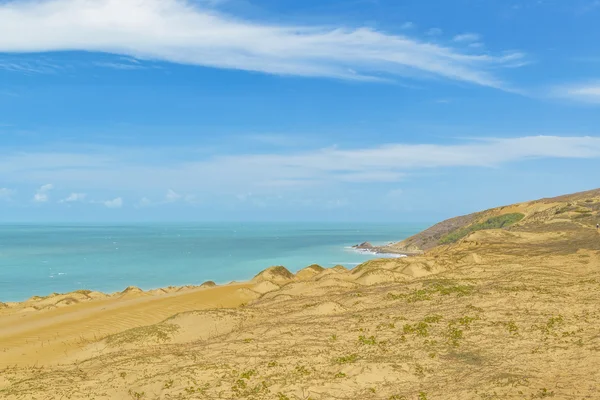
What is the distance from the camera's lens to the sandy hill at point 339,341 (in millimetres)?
14539

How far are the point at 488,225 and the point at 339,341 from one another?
8375cm

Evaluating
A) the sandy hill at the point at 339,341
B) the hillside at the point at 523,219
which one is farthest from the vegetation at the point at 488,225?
the sandy hill at the point at 339,341

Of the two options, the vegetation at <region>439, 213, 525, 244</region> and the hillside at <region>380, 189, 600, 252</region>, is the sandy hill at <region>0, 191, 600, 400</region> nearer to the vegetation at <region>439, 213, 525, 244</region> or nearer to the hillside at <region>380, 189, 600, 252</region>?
the hillside at <region>380, 189, 600, 252</region>

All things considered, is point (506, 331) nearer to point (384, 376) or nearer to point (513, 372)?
point (513, 372)

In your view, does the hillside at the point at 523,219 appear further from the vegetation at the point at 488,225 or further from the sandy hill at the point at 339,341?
the sandy hill at the point at 339,341

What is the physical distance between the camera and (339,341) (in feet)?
62.2

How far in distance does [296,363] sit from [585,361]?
8923mm

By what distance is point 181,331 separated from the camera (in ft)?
74.3

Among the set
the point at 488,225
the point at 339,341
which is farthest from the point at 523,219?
the point at 339,341

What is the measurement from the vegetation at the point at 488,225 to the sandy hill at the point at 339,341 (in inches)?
2315

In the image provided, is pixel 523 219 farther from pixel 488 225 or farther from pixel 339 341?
pixel 339 341

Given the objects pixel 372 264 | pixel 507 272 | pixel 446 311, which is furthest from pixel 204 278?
pixel 446 311

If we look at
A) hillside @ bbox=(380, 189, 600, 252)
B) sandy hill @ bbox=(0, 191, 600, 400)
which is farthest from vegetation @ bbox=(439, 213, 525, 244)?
sandy hill @ bbox=(0, 191, 600, 400)

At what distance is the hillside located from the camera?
208 feet
